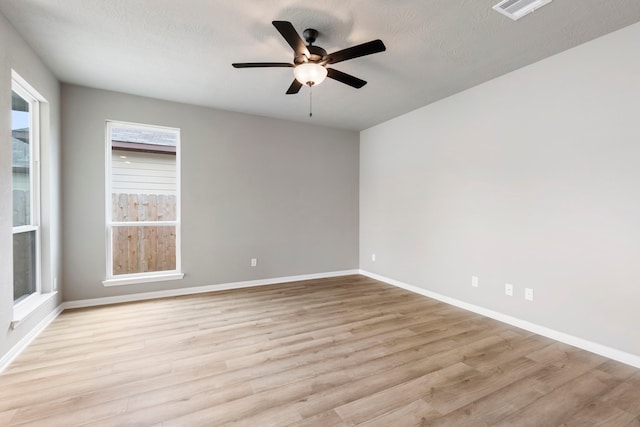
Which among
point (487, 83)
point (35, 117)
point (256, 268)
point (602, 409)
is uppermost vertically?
point (487, 83)

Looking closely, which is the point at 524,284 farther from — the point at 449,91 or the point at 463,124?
the point at 449,91

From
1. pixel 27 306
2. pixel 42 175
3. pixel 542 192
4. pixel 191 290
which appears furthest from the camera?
pixel 191 290

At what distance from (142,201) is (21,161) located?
1.33 m

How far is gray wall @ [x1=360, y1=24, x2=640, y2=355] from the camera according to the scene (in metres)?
2.38

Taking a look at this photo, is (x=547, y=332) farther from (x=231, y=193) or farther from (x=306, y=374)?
(x=231, y=193)

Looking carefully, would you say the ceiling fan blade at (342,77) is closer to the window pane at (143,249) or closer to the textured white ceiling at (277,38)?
the textured white ceiling at (277,38)

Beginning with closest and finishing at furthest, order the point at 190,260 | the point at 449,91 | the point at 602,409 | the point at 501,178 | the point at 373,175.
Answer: the point at 602,409, the point at 501,178, the point at 449,91, the point at 190,260, the point at 373,175

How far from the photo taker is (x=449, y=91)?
3.63m

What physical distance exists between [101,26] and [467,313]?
15.1 ft

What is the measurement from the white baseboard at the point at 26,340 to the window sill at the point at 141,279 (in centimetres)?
55

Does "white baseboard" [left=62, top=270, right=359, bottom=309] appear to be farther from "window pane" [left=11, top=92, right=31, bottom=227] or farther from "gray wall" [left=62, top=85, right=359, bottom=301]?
"window pane" [left=11, top=92, right=31, bottom=227]

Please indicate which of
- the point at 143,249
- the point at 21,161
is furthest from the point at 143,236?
the point at 21,161

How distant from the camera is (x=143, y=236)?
4.04 metres

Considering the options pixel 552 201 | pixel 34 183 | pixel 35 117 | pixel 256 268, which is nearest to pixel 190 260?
pixel 256 268
